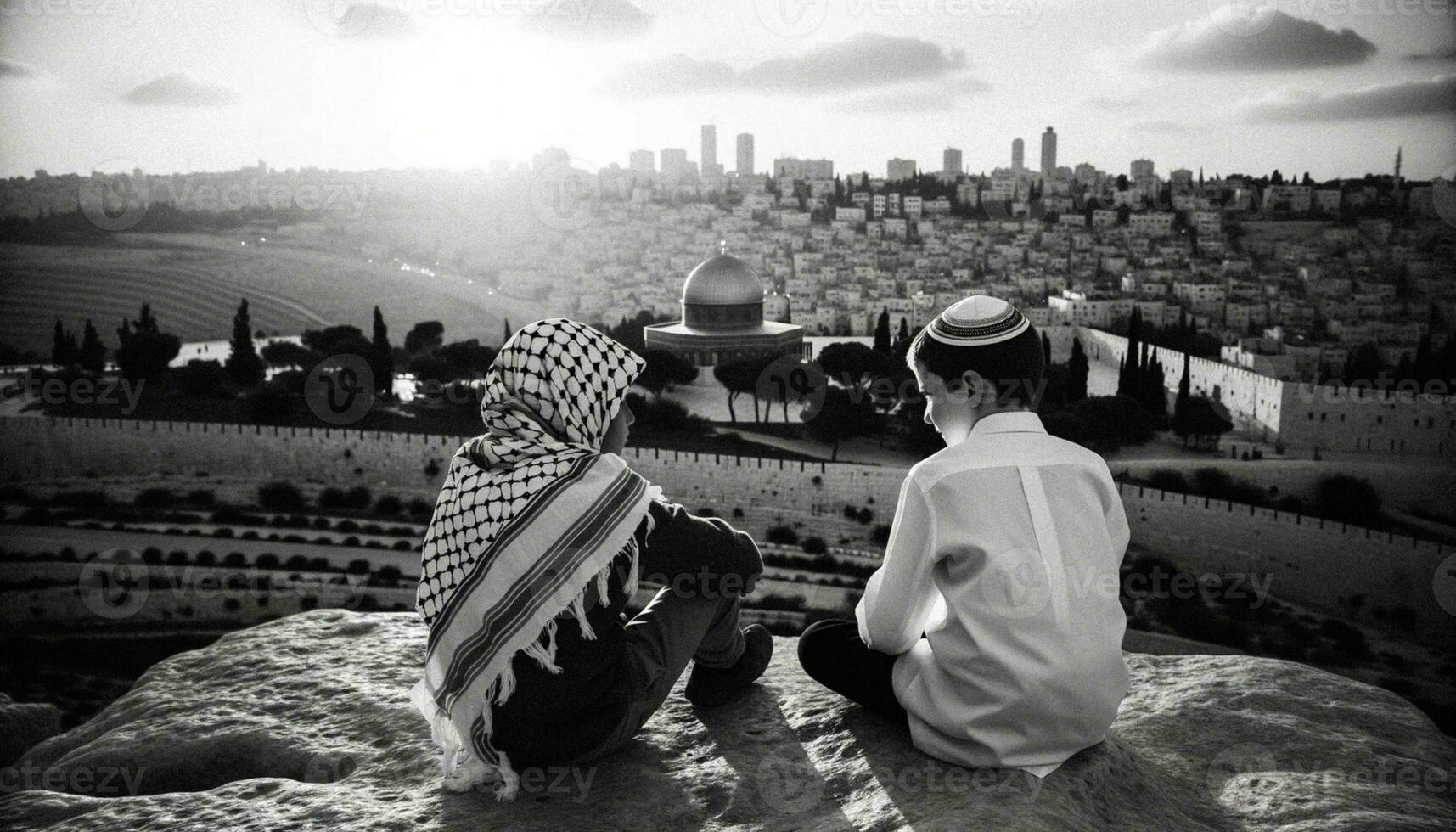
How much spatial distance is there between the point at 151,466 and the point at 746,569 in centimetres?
1291

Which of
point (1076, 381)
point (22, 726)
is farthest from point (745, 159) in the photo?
point (22, 726)


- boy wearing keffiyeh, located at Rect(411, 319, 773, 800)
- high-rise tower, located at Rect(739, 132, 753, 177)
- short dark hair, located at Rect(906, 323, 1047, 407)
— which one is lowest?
boy wearing keffiyeh, located at Rect(411, 319, 773, 800)

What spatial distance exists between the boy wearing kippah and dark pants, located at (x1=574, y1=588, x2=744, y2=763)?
0.99ft

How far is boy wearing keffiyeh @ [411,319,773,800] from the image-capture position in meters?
1.47

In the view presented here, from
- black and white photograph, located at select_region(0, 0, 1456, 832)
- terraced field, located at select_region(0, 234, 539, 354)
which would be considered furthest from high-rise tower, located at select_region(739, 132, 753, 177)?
terraced field, located at select_region(0, 234, 539, 354)

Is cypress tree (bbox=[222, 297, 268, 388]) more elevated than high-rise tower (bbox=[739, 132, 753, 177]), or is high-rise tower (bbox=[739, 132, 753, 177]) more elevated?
high-rise tower (bbox=[739, 132, 753, 177])

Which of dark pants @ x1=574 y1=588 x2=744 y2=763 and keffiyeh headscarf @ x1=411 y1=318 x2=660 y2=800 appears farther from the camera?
dark pants @ x1=574 y1=588 x2=744 y2=763

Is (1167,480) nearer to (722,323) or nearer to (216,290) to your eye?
(722,323)

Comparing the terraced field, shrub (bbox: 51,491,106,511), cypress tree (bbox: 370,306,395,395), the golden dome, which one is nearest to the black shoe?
shrub (bbox: 51,491,106,511)

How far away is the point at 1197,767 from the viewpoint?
1.70 meters

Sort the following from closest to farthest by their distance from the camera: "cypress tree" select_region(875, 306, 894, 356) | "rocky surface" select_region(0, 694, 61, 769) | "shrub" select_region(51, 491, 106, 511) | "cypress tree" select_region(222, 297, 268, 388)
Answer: "rocky surface" select_region(0, 694, 61, 769), "shrub" select_region(51, 491, 106, 511), "cypress tree" select_region(222, 297, 268, 388), "cypress tree" select_region(875, 306, 894, 356)

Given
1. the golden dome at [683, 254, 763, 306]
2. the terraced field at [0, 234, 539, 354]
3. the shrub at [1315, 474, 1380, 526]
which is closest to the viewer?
the shrub at [1315, 474, 1380, 526]

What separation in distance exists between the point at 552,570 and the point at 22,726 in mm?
2561

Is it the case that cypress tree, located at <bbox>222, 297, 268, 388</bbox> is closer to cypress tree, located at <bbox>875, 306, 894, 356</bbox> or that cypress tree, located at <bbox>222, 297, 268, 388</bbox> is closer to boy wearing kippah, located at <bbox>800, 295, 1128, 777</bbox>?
cypress tree, located at <bbox>875, 306, 894, 356</bbox>
